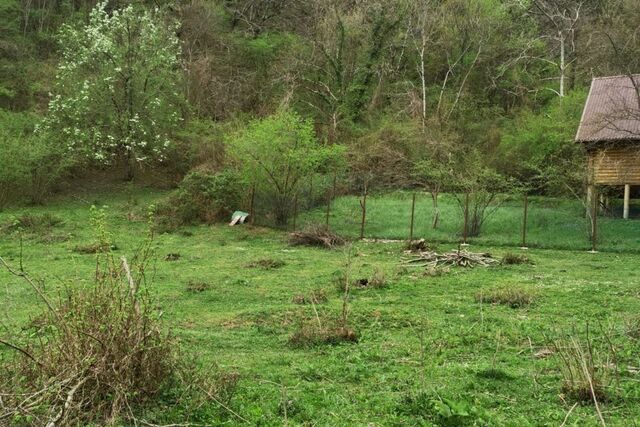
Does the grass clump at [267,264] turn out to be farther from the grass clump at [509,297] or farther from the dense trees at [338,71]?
the dense trees at [338,71]

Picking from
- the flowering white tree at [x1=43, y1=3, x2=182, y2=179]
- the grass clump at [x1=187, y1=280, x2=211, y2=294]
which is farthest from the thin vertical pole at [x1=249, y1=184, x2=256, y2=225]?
the grass clump at [x1=187, y1=280, x2=211, y2=294]

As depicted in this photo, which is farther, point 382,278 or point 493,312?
point 382,278

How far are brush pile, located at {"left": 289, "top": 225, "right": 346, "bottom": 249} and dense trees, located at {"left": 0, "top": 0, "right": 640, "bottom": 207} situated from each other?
10757mm

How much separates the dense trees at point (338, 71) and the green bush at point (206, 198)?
235 inches

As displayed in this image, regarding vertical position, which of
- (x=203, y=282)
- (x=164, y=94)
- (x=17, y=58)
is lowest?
(x=203, y=282)

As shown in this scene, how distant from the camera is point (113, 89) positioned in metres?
30.1

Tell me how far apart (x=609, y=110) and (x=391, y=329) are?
21033mm

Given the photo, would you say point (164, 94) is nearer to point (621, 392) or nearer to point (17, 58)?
point (17, 58)

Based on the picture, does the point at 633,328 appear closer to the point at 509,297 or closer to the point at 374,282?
the point at 509,297

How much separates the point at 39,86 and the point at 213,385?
33.1 m

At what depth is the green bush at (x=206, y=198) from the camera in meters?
24.1

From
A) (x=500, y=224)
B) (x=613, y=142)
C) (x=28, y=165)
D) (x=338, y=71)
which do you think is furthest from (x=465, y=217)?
(x=338, y=71)

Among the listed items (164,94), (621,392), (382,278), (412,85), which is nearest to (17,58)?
(164,94)

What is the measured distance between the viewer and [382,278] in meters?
12.4
